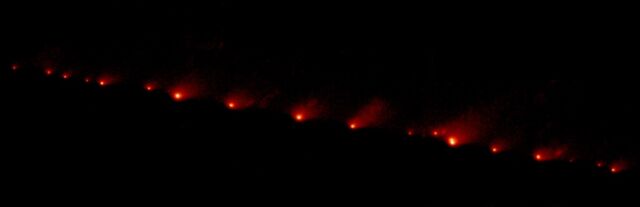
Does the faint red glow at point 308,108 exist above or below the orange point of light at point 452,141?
above

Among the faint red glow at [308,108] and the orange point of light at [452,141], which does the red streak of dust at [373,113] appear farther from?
the orange point of light at [452,141]

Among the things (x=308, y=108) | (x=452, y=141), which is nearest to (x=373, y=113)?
(x=308, y=108)

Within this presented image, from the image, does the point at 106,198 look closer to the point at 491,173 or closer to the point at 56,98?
the point at 56,98

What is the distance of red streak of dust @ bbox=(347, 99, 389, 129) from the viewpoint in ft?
13.8

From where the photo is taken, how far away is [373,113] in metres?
4.26

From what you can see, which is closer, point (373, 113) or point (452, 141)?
point (452, 141)

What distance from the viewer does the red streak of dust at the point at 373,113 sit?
420cm

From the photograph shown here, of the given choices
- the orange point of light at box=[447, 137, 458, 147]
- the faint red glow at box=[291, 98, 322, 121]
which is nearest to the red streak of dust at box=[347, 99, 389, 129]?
the faint red glow at box=[291, 98, 322, 121]

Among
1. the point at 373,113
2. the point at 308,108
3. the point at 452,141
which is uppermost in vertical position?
the point at 308,108

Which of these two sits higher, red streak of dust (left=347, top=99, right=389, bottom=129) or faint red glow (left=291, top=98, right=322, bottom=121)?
faint red glow (left=291, top=98, right=322, bottom=121)

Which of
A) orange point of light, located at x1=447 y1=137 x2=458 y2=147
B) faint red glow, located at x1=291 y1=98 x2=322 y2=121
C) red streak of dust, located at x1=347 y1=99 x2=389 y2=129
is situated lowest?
orange point of light, located at x1=447 y1=137 x2=458 y2=147

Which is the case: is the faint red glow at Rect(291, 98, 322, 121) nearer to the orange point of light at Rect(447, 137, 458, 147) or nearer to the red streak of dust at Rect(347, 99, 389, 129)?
the red streak of dust at Rect(347, 99, 389, 129)

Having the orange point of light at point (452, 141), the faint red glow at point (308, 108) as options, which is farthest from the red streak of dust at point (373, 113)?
the orange point of light at point (452, 141)

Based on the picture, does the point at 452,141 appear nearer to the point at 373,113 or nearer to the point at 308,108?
the point at 373,113
